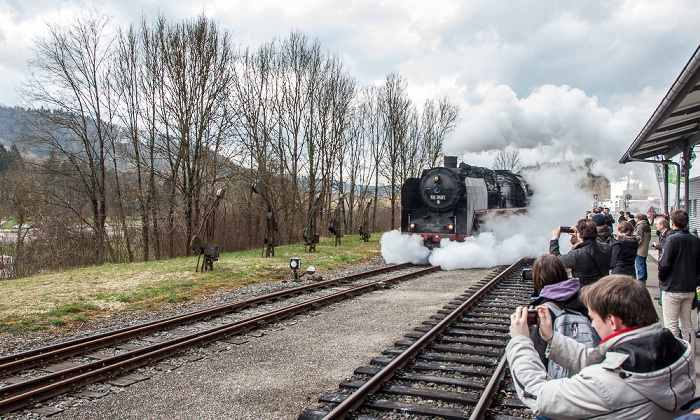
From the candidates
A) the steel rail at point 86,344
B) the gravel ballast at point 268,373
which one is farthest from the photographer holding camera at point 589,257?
the steel rail at point 86,344

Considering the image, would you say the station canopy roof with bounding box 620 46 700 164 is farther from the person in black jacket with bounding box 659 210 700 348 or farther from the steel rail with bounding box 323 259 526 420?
the steel rail with bounding box 323 259 526 420

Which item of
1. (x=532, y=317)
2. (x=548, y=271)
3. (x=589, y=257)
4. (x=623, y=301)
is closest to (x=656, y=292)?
(x=589, y=257)

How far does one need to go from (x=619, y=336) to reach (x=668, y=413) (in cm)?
30

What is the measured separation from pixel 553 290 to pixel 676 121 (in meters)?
7.90

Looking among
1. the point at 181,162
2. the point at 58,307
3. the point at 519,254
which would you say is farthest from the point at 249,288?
the point at 181,162

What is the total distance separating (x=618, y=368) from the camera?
1.77 m

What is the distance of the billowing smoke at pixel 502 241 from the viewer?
14578mm

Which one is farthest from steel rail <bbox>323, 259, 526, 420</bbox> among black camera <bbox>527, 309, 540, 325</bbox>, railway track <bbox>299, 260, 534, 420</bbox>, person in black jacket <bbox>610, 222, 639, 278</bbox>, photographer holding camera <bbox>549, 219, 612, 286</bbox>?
person in black jacket <bbox>610, 222, 639, 278</bbox>

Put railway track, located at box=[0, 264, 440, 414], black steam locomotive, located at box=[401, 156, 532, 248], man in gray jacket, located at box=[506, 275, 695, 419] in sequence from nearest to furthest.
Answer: man in gray jacket, located at box=[506, 275, 695, 419] → railway track, located at box=[0, 264, 440, 414] → black steam locomotive, located at box=[401, 156, 532, 248]

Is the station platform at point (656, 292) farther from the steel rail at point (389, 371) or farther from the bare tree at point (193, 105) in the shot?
the bare tree at point (193, 105)

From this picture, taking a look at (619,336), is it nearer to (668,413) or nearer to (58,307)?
(668,413)

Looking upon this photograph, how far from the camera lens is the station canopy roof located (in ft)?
19.4

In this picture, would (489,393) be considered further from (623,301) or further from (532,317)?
(623,301)

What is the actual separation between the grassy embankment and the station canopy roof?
29.7ft
